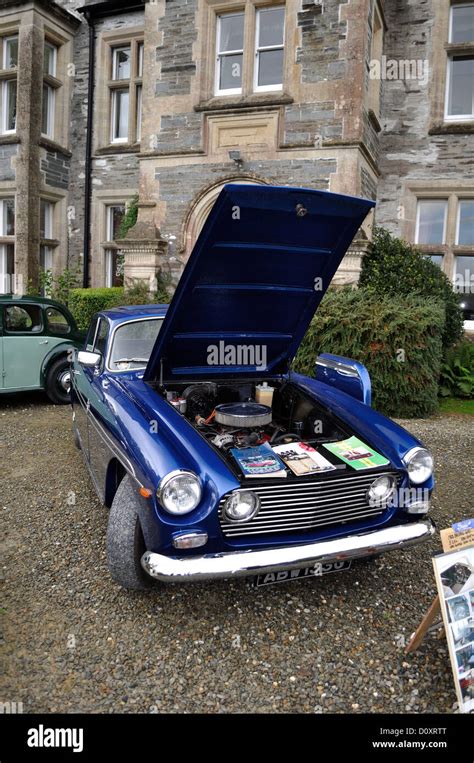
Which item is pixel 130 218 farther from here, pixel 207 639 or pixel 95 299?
pixel 207 639

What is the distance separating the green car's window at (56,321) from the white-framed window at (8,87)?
25.8 feet

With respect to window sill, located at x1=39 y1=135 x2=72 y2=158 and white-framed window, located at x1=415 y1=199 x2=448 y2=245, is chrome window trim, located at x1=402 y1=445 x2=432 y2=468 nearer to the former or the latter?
white-framed window, located at x1=415 y1=199 x2=448 y2=245

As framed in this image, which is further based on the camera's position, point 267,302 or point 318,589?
point 267,302

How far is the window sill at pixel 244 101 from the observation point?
9492 millimetres

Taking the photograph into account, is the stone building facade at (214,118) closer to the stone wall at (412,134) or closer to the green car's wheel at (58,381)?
the stone wall at (412,134)

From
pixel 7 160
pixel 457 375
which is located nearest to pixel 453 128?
pixel 457 375

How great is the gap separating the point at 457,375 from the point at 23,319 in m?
6.67

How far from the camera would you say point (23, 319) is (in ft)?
24.0

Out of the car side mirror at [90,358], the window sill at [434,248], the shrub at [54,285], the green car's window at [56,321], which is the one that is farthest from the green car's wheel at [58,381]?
the window sill at [434,248]

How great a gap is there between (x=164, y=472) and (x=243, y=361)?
5.65ft

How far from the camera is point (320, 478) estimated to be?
116 inches

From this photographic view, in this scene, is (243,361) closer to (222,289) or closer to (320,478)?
(222,289)
